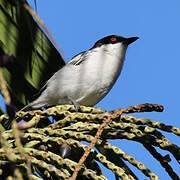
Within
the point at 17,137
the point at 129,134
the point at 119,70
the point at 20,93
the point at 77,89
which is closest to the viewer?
the point at 17,137

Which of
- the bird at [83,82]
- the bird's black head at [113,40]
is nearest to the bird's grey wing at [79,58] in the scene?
the bird at [83,82]

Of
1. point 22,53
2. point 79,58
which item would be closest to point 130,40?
point 79,58

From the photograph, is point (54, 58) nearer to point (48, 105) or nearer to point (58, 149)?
point (58, 149)

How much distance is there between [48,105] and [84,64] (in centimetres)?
47

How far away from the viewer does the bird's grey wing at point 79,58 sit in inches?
178

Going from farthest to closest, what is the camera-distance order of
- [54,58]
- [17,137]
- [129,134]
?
[54,58], [129,134], [17,137]

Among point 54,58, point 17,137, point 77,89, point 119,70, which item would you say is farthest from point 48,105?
point 17,137

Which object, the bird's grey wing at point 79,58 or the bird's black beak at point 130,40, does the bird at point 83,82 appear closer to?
the bird's grey wing at point 79,58

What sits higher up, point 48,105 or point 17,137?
point 17,137

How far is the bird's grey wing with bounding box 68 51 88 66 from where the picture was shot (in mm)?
4518

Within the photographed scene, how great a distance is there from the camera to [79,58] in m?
4.62

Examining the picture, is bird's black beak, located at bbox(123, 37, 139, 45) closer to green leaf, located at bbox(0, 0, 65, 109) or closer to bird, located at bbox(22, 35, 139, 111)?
bird, located at bbox(22, 35, 139, 111)

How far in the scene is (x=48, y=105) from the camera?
4.33 m

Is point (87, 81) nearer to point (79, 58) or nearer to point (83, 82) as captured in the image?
point (83, 82)
